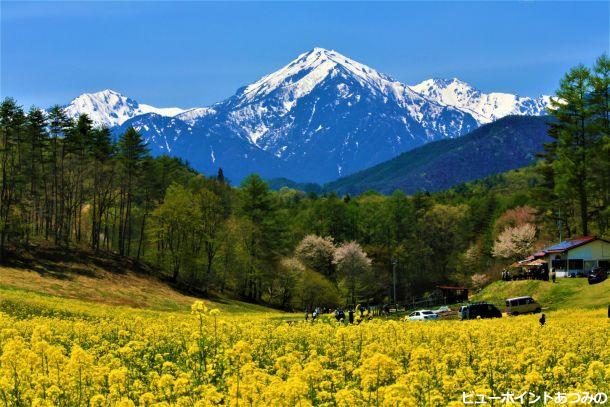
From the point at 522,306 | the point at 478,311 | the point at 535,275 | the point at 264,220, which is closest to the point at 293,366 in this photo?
the point at 478,311

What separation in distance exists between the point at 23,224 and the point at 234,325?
56.0m

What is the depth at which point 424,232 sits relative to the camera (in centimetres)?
14175

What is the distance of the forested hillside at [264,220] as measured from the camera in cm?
7619

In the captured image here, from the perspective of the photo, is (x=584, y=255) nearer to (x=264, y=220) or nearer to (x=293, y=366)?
(x=264, y=220)

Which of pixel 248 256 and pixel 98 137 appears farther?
pixel 248 256

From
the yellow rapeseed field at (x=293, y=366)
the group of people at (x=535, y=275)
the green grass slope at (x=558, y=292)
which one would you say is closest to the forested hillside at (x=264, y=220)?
the group of people at (x=535, y=275)

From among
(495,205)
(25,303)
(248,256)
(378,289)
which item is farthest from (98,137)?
(495,205)

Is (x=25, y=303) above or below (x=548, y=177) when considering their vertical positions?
below

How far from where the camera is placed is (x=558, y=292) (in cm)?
6078

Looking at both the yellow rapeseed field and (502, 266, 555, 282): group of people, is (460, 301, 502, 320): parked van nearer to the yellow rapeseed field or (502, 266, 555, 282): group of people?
(502, 266, 555, 282): group of people

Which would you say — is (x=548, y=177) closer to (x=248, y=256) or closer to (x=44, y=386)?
(x=248, y=256)

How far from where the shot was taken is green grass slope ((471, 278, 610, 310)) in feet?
177

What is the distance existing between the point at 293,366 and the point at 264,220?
3556 inches

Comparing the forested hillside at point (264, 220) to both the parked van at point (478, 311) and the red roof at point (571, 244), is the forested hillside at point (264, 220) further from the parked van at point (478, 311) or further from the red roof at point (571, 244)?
the parked van at point (478, 311)
